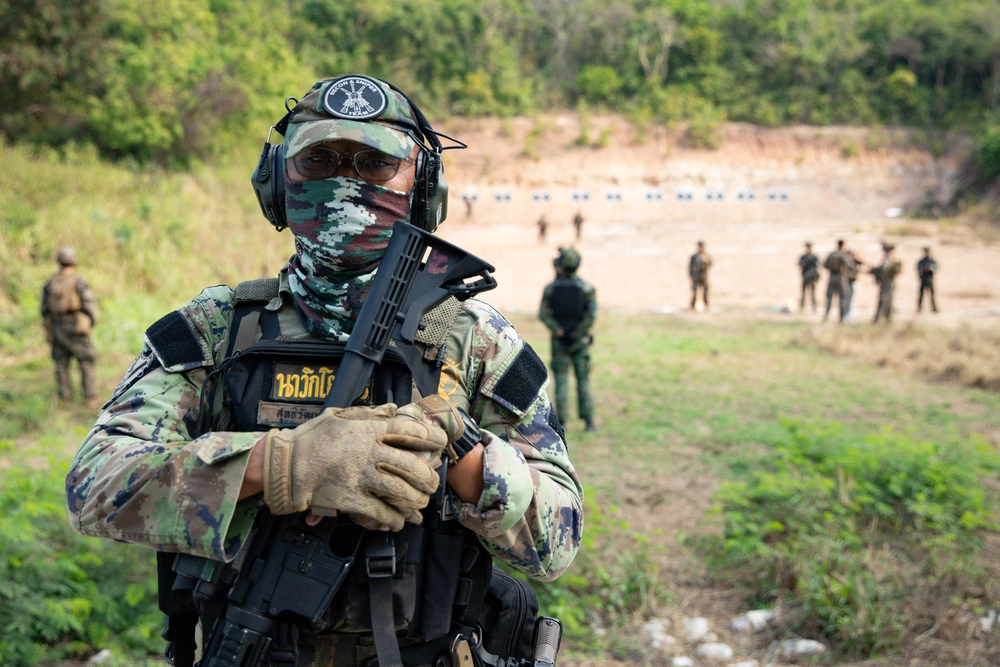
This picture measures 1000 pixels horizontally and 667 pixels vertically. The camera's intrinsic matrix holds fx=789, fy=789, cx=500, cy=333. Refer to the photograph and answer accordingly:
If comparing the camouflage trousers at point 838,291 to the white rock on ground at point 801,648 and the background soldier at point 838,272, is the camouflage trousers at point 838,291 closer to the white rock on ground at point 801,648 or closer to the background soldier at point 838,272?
the background soldier at point 838,272

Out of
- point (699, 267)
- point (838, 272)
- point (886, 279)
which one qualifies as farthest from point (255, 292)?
point (699, 267)

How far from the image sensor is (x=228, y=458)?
140 centimetres

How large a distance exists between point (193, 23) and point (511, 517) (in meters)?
21.7

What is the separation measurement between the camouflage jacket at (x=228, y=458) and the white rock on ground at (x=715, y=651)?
108 inches

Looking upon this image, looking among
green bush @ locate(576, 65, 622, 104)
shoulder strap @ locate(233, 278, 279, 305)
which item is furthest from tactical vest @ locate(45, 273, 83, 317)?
green bush @ locate(576, 65, 622, 104)

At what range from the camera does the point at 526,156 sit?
127 ft

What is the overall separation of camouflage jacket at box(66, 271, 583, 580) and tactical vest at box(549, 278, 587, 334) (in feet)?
21.6

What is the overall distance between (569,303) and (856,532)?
161 inches

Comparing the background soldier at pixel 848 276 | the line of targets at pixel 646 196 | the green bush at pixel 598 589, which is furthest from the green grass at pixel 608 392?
the line of targets at pixel 646 196

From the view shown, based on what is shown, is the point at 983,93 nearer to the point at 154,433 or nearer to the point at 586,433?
the point at 586,433

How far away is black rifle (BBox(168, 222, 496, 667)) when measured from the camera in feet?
4.70

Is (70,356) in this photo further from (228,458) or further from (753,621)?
(228,458)

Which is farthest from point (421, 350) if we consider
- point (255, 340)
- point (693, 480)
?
point (693, 480)

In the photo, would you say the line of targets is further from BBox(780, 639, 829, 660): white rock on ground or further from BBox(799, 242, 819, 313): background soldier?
BBox(780, 639, 829, 660): white rock on ground
